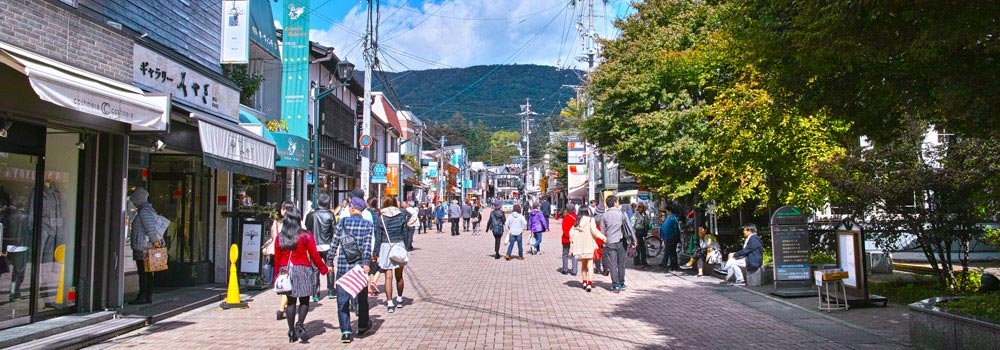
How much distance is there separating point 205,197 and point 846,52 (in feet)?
→ 36.7

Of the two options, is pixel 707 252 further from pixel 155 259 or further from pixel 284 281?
pixel 155 259

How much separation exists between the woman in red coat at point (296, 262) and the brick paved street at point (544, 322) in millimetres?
373

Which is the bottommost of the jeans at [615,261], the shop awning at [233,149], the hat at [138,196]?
the jeans at [615,261]

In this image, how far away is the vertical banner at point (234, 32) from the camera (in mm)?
13391

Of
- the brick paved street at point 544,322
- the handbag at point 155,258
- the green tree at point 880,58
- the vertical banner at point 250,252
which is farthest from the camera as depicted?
the vertical banner at point 250,252

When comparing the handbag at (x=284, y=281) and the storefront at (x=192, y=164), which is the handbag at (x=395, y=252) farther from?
the storefront at (x=192, y=164)

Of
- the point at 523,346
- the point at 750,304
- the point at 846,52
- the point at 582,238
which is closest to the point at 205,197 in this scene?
the point at 582,238

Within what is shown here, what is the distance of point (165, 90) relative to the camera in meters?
10.6

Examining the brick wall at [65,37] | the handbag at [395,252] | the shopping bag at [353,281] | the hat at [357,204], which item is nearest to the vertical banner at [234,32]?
the brick wall at [65,37]

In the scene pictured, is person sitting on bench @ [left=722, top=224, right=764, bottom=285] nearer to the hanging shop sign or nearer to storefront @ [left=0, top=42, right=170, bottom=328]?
storefront @ [left=0, top=42, right=170, bottom=328]

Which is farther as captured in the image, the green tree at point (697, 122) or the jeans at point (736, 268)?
the jeans at point (736, 268)

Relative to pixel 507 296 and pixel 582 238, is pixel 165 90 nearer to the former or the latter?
pixel 507 296

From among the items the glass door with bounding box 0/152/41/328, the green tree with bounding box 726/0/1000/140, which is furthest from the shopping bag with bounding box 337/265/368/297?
the green tree with bounding box 726/0/1000/140

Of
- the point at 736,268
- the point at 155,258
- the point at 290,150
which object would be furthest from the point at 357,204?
the point at 290,150
